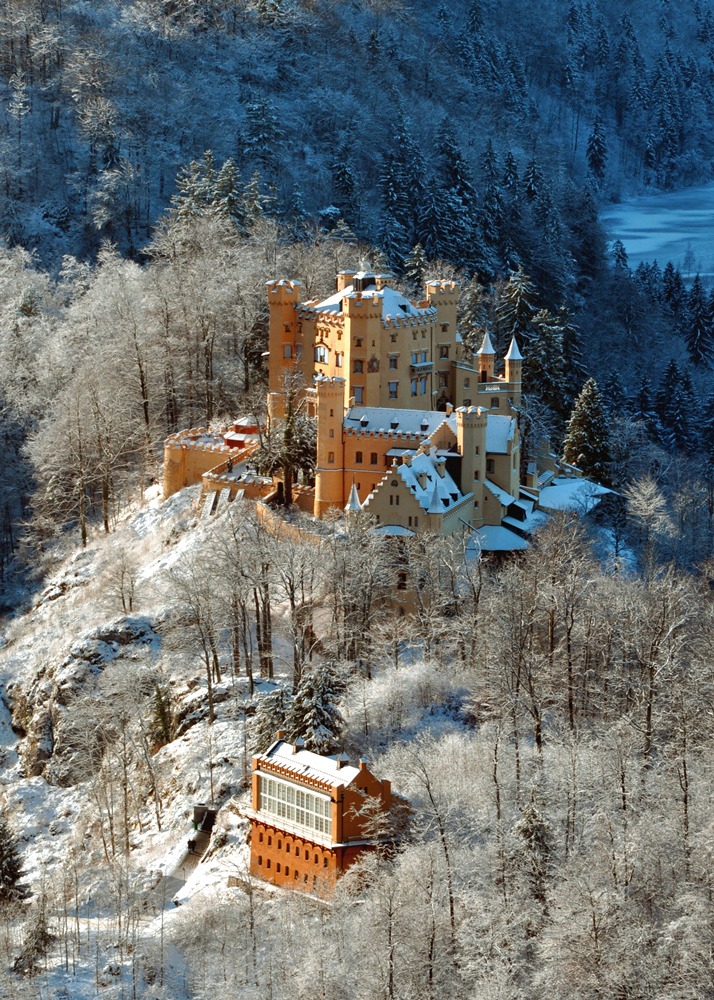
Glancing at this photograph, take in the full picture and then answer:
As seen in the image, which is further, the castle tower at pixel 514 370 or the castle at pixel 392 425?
the castle tower at pixel 514 370

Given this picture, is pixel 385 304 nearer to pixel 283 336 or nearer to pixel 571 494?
pixel 283 336

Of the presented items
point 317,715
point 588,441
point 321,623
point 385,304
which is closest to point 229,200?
point 385,304

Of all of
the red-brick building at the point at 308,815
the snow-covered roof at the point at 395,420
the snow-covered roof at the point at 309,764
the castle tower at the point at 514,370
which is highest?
the castle tower at the point at 514,370

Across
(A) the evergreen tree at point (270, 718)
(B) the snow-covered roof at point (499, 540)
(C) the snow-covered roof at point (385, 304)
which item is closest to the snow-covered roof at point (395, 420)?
(B) the snow-covered roof at point (499, 540)

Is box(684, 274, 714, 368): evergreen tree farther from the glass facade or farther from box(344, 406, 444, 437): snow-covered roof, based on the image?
the glass facade

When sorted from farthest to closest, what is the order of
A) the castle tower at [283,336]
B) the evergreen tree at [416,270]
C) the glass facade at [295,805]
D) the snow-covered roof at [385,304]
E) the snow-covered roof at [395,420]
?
the evergreen tree at [416,270] → the castle tower at [283,336] → the snow-covered roof at [385,304] → the snow-covered roof at [395,420] → the glass facade at [295,805]

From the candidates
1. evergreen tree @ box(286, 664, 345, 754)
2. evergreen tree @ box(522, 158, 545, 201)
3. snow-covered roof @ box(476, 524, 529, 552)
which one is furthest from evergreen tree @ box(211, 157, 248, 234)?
evergreen tree @ box(286, 664, 345, 754)

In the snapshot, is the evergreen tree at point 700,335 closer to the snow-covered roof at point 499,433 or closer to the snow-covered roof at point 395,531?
the snow-covered roof at point 499,433
